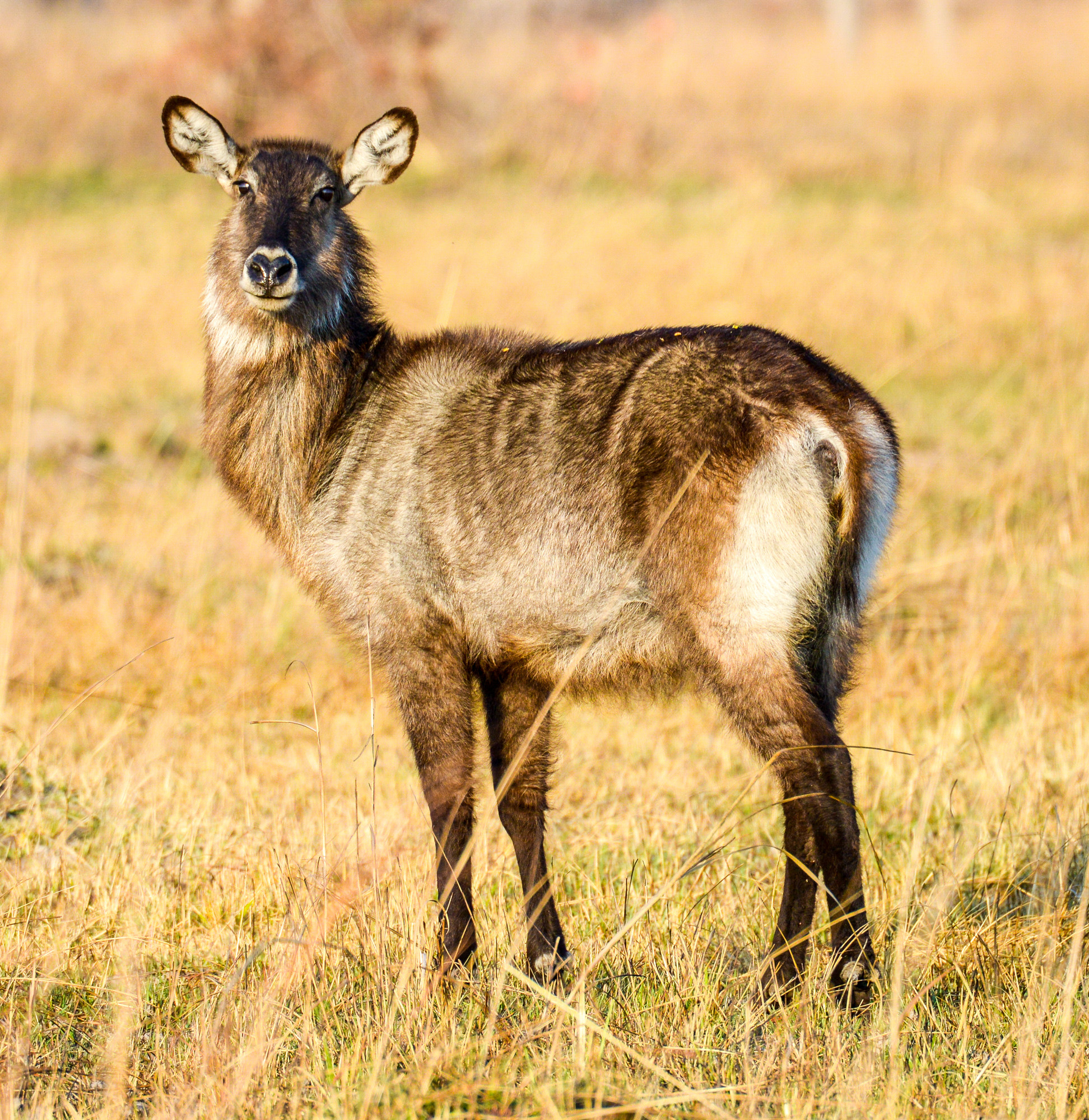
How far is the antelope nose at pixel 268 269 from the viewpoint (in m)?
3.32

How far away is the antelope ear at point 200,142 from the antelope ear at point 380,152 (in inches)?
12.6

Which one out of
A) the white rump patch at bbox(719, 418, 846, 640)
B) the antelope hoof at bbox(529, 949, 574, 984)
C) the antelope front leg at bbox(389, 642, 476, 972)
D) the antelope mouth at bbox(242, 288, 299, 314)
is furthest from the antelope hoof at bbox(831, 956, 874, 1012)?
the antelope mouth at bbox(242, 288, 299, 314)

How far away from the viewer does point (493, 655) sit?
10.6ft

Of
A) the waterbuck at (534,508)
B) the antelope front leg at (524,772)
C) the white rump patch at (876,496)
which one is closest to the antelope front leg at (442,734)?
the waterbuck at (534,508)

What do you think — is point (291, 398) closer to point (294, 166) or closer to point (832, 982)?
point (294, 166)

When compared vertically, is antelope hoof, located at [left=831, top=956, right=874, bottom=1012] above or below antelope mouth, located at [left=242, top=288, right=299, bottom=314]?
below

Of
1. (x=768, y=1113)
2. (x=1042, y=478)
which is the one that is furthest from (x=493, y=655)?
(x=1042, y=478)

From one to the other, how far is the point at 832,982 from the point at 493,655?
1.09 meters

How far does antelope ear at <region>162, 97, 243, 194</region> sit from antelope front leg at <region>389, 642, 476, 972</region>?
154cm

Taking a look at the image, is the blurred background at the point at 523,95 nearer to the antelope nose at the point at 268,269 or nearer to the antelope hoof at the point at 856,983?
the antelope nose at the point at 268,269

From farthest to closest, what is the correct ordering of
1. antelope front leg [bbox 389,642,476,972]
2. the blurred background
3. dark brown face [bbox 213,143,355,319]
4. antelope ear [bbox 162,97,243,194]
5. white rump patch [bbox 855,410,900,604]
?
the blurred background → antelope ear [bbox 162,97,243,194] → dark brown face [bbox 213,143,355,319] → antelope front leg [bbox 389,642,476,972] → white rump patch [bbox 855,410,900,604]

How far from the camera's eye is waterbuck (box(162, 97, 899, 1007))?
9.34 feet

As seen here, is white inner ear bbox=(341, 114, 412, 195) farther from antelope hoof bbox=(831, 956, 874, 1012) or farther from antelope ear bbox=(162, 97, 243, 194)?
antelope hoof bbox=(831, 956, 874, 1012)

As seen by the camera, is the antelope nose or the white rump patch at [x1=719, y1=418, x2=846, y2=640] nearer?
the white rump patch at [x1=719, y1=418, x2=846, y2=640]
